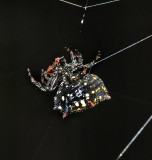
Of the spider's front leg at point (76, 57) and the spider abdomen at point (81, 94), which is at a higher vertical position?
the spider's front leg at point (76, 57)

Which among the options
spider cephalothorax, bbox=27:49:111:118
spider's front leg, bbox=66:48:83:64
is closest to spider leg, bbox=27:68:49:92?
spider cephalothorax, bbox=27:49:111:118

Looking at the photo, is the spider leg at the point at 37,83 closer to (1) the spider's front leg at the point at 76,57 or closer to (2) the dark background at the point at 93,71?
(2) the dark background at the point at 93,71

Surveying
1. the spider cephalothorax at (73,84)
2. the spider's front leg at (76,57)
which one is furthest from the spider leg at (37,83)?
the spider's front leg at (76,57)

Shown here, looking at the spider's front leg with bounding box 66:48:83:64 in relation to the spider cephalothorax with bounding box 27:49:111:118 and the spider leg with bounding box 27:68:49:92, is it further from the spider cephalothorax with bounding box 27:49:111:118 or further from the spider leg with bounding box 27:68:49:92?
the spider leg with bounding box 27:68:49:92

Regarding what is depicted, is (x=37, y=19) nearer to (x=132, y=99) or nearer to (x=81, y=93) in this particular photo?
(x=81, y=93)

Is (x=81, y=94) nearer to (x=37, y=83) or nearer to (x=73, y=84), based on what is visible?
(x=73, y=84)

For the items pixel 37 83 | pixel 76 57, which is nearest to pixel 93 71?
pixel 76 57
